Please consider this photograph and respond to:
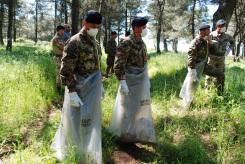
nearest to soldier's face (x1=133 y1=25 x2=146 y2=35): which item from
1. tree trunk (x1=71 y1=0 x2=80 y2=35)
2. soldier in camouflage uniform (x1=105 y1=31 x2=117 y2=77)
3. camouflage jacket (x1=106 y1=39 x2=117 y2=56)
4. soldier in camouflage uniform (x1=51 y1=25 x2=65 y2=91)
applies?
soldier in camouflage uniform (x1=51 y1=25 x2=65 y2=91)

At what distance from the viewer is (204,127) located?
6867 millimetres

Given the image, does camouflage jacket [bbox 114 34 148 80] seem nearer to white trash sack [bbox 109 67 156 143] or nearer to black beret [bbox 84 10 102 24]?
white trash sack [bbox 109 67 156 143]

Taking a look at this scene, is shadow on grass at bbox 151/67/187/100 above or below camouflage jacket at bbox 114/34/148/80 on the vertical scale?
below

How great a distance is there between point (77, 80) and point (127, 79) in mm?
1330

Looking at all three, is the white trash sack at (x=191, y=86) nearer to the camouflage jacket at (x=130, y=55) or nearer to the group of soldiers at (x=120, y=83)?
the group of soldiers at (x=120, y=83)

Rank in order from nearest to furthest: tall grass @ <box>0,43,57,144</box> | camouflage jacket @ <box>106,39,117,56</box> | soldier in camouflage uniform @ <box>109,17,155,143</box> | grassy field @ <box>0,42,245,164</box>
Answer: grassy field @ <box>0,42,245,164</box>, soldier in camouflage uniform @ <box>109,17,155,143</box>, tall grass @ <box>0,43,57,144</box>, camouflage jacket @ <box>106,39,117,56</box>

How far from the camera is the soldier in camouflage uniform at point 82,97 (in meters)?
4.93

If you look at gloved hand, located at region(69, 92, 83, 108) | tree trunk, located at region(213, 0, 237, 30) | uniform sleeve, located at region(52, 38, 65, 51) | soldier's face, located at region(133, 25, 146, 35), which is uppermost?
tree trunk, located at region(213, 0, 237, 30)

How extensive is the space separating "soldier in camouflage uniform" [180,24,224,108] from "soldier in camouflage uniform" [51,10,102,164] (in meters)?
3.59

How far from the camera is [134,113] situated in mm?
6199

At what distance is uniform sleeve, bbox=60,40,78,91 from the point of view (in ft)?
16.1

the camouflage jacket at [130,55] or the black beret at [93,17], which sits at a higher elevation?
the black beret at [93,17]

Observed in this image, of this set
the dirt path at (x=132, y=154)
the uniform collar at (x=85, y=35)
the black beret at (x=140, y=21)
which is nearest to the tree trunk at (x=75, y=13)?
the black beret at (x=140, y=21)

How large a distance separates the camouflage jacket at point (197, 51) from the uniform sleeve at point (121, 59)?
2.50 meters
